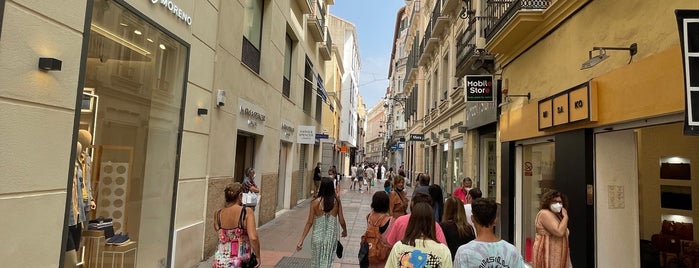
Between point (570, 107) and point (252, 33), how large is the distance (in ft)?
24.3

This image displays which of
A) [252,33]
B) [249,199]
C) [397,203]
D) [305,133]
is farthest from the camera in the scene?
[305,133]

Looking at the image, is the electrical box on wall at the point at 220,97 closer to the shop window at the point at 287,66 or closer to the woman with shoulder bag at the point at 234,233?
the woman with shoulder bag at the point at 234,233

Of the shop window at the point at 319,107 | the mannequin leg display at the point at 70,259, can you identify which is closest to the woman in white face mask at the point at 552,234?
the mannequin leg display at the point at 70,259

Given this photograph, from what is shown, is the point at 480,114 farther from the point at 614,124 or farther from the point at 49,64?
the point at 49,64

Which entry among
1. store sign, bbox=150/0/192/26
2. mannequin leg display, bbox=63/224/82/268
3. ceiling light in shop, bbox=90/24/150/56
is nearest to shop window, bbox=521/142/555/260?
store sign, bbox=150/0/192/26

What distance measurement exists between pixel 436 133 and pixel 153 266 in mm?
15618

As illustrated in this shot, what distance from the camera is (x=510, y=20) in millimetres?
7637

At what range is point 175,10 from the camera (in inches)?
230

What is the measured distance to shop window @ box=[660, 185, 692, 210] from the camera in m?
6.09

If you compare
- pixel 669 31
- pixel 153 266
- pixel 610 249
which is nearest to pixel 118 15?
pixel 153 266

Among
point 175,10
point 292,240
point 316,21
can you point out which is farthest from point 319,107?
point 175,10

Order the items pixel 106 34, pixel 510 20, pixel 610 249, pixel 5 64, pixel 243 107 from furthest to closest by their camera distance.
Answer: pixel 243 107
pixel 510 20
pixel 610 249
pixel 106 34
pixel 5 64

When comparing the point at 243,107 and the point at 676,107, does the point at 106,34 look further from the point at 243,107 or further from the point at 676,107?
the point at 676,107

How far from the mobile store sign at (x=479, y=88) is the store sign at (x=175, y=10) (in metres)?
6.36
